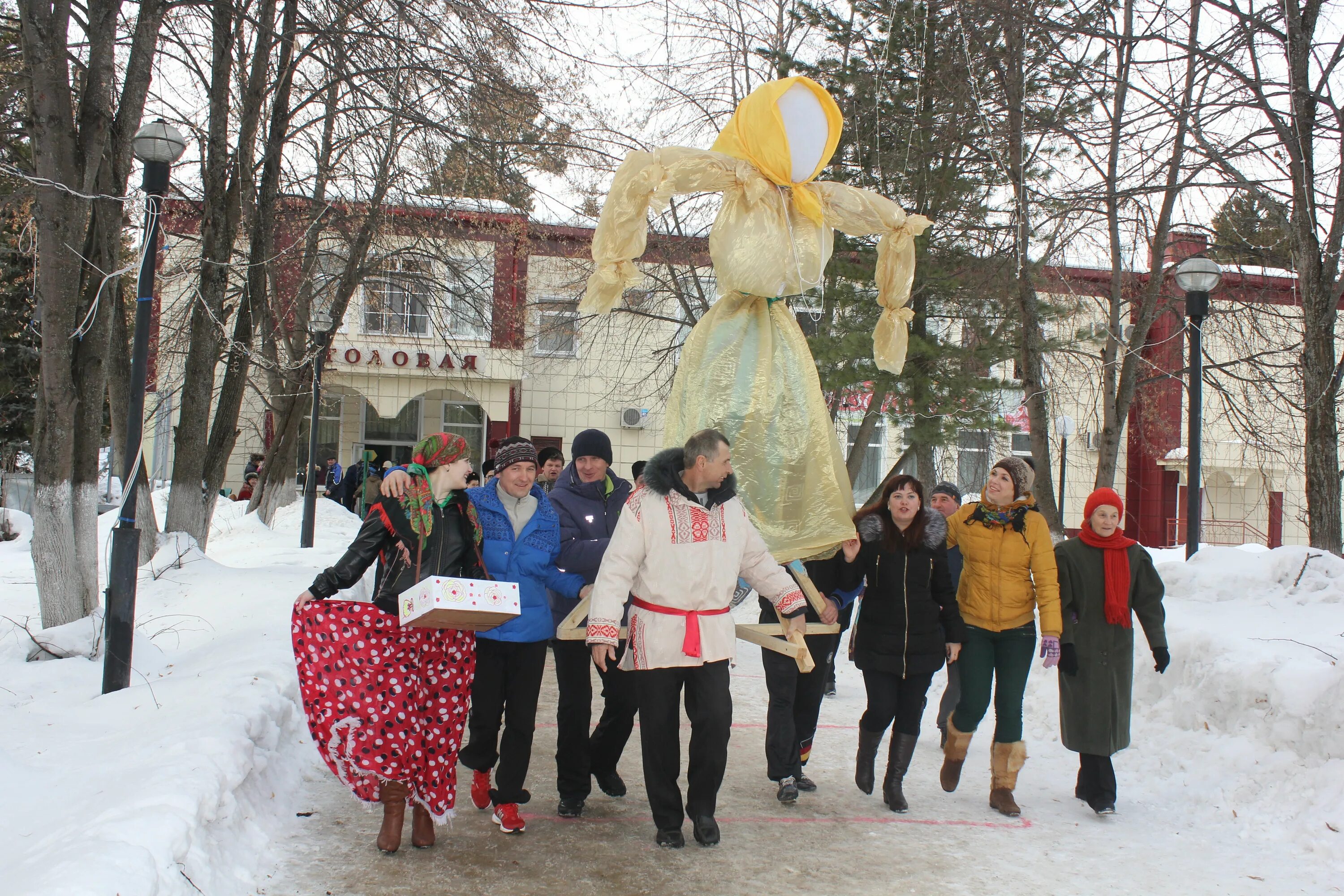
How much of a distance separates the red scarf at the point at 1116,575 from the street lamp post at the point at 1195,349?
3.98 metres

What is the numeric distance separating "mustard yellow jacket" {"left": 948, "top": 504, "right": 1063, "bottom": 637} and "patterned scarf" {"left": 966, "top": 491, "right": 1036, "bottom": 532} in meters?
0.01

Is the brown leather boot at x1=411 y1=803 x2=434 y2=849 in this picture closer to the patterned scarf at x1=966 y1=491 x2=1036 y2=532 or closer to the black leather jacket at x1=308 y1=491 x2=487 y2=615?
the black leather jacket at x1=308 y1=491 x2=487 y2=615

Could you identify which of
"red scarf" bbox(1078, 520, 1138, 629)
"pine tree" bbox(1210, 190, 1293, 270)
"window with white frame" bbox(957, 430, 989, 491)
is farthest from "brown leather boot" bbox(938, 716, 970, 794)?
"window with white frame" bbox(957, 430, 989, 491)

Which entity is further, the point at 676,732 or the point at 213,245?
the point at 213,245

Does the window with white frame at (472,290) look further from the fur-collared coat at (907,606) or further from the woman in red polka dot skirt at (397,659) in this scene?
the woman in red polka dot skirt at (397,659)

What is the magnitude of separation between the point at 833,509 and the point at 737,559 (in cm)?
78

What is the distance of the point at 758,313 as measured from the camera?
16.9ft

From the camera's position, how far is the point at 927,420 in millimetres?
13000

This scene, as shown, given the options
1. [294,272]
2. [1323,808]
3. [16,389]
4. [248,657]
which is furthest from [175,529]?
[16,389]

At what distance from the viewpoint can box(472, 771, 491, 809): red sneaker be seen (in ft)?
15.8

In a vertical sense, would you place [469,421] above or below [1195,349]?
above

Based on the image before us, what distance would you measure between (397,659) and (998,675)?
3019 millimetres

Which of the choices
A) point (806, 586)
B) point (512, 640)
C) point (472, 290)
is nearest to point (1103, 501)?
point (806, 586)

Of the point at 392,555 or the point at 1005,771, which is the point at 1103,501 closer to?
the point at 1005,771
